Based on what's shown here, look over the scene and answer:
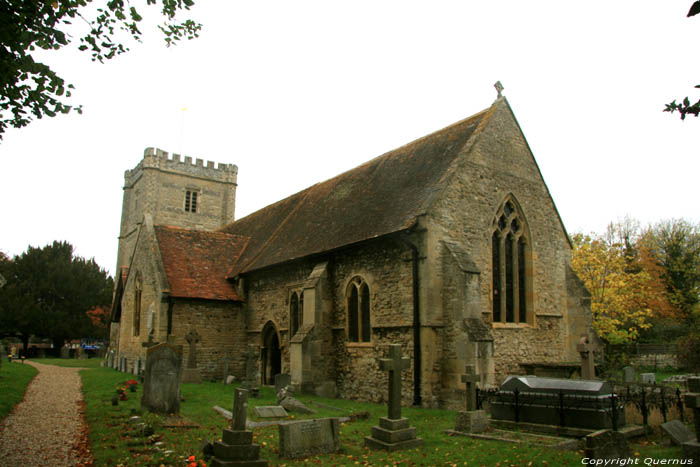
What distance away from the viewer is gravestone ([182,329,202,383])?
20.0 m

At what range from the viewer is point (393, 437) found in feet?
30.6

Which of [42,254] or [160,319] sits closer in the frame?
[160,319]

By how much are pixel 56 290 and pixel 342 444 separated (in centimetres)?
4856

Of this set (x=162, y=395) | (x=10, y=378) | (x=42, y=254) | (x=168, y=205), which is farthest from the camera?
(x=42, y=254)

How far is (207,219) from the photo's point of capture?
128ft

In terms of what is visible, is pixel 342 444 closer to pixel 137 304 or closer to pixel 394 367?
pixel 394 367

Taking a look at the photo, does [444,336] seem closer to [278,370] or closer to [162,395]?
[162,395]

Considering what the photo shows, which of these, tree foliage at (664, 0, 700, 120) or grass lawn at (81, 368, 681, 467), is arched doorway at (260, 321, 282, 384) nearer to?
grass lawn at (81, 368, 681, 467)

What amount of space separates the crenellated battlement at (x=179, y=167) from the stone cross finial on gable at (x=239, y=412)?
32.0 m

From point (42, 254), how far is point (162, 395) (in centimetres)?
4590

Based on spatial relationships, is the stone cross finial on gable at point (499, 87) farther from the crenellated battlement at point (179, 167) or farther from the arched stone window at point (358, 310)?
the crenellated battlement at point (179, 167)

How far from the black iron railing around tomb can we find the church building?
78.3 inches

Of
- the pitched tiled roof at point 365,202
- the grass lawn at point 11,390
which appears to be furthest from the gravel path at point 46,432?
the pitched tiled roof at point 365,202

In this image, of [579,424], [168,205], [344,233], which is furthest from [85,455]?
[168,205]
